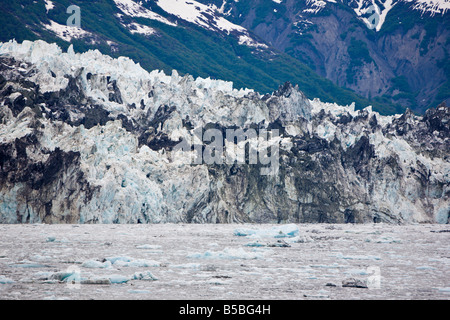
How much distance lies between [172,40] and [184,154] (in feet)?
349

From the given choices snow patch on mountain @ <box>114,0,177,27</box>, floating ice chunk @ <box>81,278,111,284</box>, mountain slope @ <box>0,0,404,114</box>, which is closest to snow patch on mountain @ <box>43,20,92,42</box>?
mountain slope @ <box>0,0,404,114</box>

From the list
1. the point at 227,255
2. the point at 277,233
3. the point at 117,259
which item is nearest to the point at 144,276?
the point at 117,259

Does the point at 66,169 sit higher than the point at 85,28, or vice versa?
the point at 85,28

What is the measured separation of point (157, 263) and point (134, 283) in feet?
12.7

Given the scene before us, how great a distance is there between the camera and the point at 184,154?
183ft

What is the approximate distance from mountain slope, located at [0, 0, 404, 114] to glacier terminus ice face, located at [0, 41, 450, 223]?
56706mm

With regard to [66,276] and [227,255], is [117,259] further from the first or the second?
A: [227,255]

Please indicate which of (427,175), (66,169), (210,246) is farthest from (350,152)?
(210,246)

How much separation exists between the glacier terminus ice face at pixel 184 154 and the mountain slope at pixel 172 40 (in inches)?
2233

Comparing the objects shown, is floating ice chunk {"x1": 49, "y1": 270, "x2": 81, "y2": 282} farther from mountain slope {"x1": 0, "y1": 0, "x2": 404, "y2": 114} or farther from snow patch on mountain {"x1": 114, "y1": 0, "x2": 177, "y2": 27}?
snow patch on mountain {"x1": 114, "y1": 0, "x2": 177, "y2": 27}

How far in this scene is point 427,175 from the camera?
6194 cm

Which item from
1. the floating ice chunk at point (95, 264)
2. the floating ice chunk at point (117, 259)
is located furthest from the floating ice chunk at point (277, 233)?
the floating ice chunk at point (95, 264)

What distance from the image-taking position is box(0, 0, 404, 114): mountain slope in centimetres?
13262
